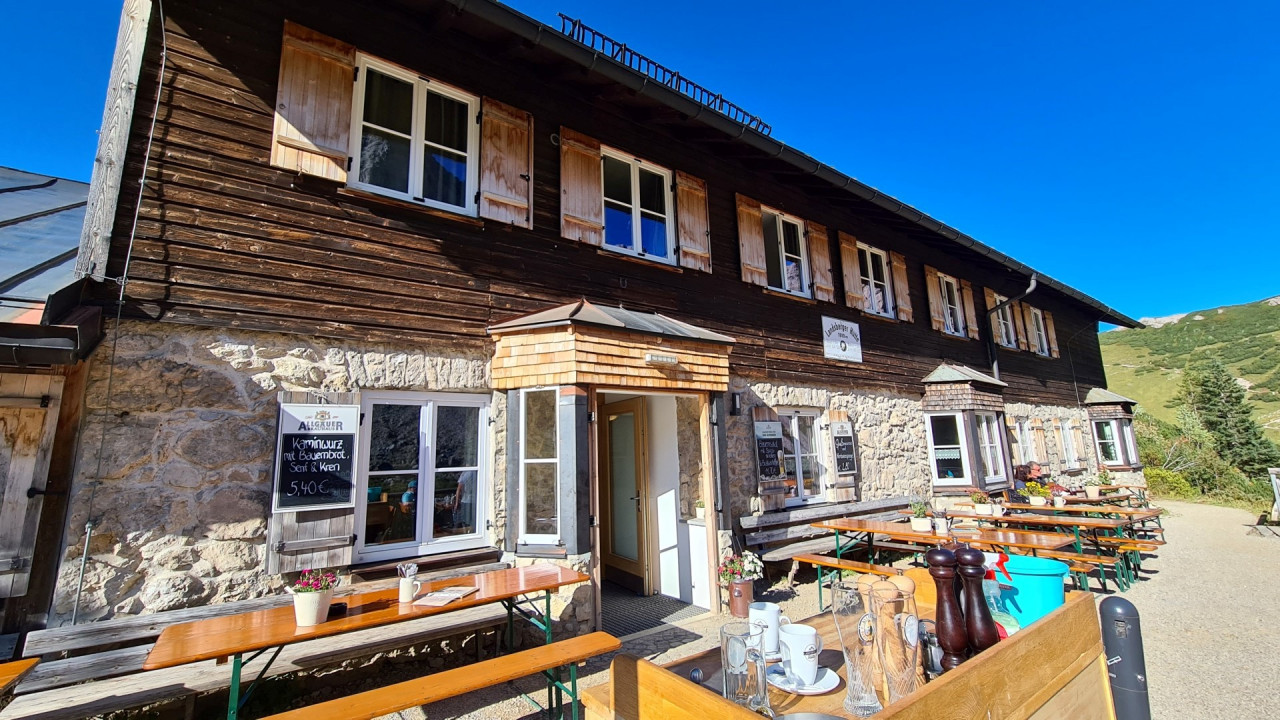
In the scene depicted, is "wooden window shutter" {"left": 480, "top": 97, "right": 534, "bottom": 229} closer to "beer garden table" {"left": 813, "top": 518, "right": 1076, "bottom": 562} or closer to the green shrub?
"beer garden table" {"left": 813, "top": 518, "right": 1076, "bottom": 562}

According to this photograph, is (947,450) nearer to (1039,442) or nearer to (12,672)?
(1039,442)

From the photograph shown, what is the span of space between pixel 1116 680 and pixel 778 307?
6.27 m

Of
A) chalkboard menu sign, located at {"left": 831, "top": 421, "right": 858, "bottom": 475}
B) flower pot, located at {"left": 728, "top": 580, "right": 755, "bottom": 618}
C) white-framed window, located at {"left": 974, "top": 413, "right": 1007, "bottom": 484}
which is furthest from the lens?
white-framed window, located at {"left": 974, "top": 413, "right": 1007, "bottom": 484}

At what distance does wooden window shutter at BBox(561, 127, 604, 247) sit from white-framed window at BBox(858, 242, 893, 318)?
5.59m

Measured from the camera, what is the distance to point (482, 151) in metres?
5.55

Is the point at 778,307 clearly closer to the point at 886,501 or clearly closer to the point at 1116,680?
the point at 886,501

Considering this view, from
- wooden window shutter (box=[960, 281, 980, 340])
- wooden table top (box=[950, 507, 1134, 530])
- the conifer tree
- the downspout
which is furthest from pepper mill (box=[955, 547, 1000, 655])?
the conifer tree

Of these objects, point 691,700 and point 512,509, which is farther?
point 512,509

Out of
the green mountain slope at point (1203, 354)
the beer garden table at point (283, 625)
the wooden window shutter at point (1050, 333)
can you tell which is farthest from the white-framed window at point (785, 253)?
the green mountain slope at point (1203, 354)

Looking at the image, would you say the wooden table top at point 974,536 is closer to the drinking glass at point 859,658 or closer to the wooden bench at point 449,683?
the wooden bench at point 449,683

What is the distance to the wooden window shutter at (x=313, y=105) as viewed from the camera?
14.9 feet

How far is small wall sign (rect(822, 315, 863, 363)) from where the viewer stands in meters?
8.72

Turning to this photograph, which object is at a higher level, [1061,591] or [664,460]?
[664,460]

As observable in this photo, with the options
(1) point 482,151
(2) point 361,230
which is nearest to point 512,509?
(2) point 361,230
